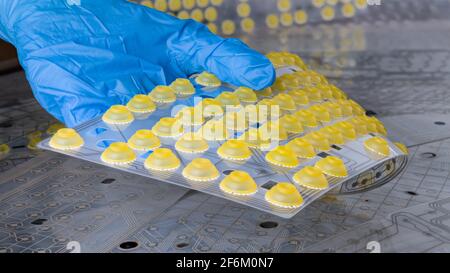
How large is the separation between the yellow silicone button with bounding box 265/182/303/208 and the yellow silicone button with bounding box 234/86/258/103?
1.79 ft

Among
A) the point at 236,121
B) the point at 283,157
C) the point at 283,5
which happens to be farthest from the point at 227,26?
the point at 283,157

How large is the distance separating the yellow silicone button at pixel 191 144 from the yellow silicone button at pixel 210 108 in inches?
6.6

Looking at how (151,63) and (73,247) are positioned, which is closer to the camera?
(73,247)

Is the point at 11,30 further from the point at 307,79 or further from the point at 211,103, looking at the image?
the point at 307,79

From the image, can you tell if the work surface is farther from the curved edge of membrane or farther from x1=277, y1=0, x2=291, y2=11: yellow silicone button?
x1=277, y1=0, x2=291, y2=11: yellow silicone button

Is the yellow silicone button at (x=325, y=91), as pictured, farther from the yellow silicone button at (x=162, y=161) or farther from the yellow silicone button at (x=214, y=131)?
the yellow silicone button at (x=162, y=161)

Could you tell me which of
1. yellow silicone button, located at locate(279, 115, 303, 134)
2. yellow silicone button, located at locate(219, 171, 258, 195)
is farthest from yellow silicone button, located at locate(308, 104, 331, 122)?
yellow silicone button, located at locate(219, 171, 258, 195)

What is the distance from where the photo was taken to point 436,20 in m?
3.51

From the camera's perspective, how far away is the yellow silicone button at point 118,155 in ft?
4.68

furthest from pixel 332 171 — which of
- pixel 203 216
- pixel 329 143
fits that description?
pixel 203 216

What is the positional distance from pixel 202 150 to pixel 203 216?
18 centimetres

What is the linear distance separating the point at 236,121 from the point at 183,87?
A: 0.97 feet

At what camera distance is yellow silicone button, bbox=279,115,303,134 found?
1605 millimetres

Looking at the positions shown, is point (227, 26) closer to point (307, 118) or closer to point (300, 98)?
point (300, 98)
